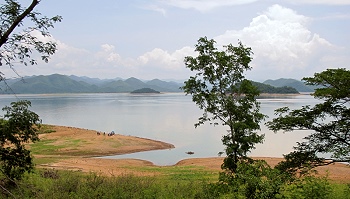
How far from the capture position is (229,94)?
13.9 m

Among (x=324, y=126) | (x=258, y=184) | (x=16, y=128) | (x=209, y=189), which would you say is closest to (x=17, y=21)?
(x=16, y=128)

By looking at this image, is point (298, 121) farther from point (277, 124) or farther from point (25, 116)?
point (25, 116)

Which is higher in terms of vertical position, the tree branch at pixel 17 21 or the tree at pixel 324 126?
the tree branch at pixel 17 21

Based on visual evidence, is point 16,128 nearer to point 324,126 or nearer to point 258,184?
point 258,184

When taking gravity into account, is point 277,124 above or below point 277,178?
above

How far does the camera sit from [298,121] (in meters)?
12.5

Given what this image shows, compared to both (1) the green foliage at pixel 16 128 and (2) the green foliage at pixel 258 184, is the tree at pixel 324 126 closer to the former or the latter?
(2) the green foliage at pixel 258 184

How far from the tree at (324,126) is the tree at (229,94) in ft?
4.29

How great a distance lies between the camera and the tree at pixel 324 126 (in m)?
11.7

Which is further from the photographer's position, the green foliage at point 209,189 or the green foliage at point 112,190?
the green foliage at point 112,190

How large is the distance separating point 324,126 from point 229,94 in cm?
387

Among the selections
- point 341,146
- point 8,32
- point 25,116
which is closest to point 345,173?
point 341,146

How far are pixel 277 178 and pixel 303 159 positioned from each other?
3466 mm

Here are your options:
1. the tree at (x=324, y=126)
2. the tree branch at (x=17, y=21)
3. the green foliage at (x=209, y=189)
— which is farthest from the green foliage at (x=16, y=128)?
the tree at (x=324, y=126)
